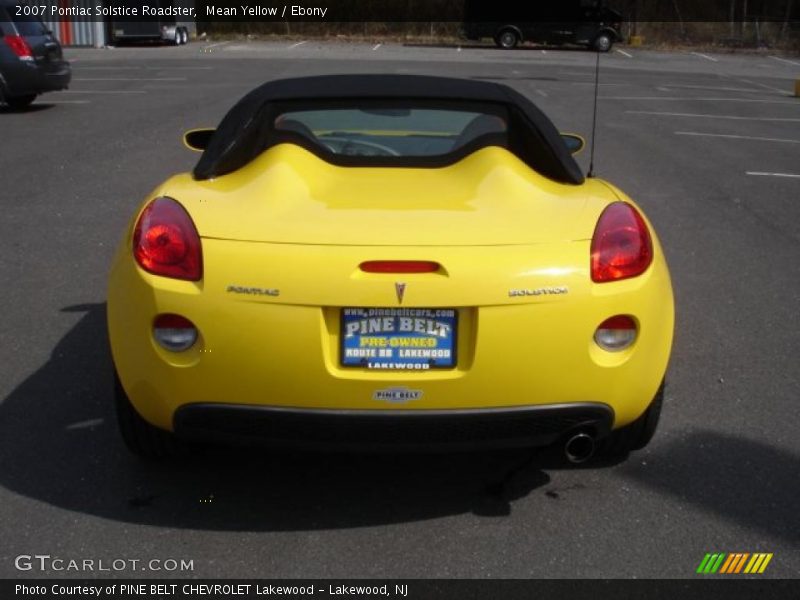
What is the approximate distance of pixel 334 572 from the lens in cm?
330

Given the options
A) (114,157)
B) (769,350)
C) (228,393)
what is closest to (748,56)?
(114,157)

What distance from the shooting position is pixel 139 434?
384 cm

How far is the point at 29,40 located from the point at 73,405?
13.7 meters

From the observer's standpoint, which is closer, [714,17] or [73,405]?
[73,405]

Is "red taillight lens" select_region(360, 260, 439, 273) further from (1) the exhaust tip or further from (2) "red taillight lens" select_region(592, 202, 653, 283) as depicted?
(1) the exhaust tip

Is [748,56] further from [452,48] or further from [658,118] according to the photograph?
[658,118]

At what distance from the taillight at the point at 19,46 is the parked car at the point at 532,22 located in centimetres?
2761

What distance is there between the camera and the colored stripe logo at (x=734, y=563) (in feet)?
11.1

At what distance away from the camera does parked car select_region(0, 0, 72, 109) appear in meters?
16.5

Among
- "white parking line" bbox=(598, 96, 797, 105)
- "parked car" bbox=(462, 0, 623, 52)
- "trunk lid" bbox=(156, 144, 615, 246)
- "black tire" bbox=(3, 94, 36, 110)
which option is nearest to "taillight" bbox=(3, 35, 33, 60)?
"black tire" bbox=(3, 94, 36, 110)

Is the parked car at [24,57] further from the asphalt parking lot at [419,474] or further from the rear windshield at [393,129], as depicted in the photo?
the rear windshield at [393,129]

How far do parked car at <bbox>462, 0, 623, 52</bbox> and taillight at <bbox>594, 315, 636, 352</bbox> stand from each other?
38.9 metres

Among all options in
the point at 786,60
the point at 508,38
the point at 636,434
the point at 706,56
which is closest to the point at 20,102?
the point at 636,434

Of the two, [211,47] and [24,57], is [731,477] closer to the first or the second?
[24,57]
